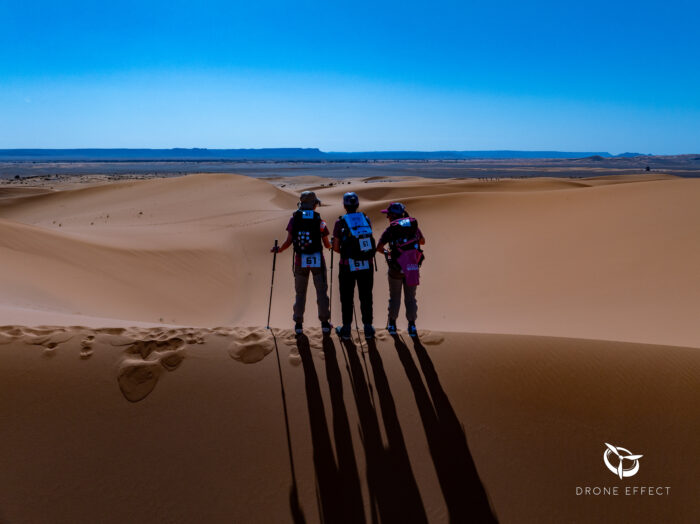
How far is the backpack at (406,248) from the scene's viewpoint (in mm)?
4953

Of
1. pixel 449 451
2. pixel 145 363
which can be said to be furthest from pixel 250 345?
pixel 449 451

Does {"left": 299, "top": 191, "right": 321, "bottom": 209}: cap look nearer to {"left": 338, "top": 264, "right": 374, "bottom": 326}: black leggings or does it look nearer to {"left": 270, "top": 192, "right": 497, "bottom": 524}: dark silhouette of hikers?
{"left": 270, "top": 192, "right": 497, "bottom": 524}: dark silhouette of hikers

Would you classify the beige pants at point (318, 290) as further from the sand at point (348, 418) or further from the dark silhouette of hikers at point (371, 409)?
the sand at point (348, 418)

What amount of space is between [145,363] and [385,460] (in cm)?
252

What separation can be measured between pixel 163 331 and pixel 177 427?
1522 millimetres

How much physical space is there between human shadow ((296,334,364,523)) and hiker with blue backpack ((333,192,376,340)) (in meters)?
0.88

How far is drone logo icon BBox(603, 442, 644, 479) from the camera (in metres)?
3.24

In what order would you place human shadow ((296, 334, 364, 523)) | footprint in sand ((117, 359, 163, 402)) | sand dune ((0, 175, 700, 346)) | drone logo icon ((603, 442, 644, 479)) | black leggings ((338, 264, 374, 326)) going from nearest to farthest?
human shadow ((296, 334, 364, 523)) → drone logo icon ((603, 442, 644, 479)) → footprint in sand ((117, 359, 163, 402)) → black leggings ((338, 264, 374, 326)) → sand dune ((0, 175, 700, 346))

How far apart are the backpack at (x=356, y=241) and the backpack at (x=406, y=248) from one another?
322 millimetres

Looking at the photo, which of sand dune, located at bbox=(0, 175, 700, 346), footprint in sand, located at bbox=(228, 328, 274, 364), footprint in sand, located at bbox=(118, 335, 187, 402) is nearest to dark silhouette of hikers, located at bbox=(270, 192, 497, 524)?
footprint in sand, located at bbox=(228, 328, 274, 364)

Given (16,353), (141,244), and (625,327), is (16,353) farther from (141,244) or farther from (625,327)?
(141,244)

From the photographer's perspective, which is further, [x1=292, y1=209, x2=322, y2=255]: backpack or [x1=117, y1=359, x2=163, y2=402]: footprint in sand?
[x1=292, y1=209, x2=322, y2=255]: backpack

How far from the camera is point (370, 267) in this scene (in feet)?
16.2

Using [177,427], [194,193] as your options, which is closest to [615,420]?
[177,427]
